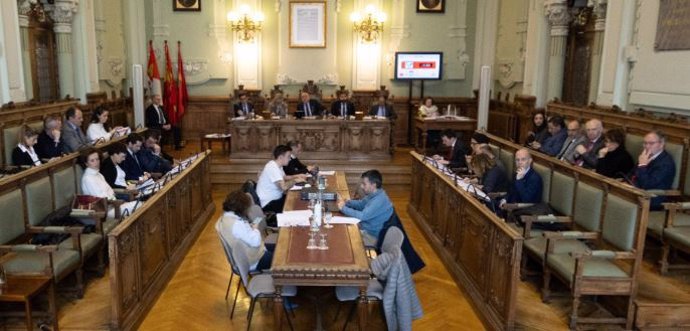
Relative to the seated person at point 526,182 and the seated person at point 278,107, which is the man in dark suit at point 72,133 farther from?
the seated person at point 526,182

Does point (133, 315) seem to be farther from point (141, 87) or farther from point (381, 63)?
point (381, 63)

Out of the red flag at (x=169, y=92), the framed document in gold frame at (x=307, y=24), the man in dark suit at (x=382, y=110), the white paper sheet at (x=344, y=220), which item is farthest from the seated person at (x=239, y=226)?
the framed document in gold frame at (x=307, y=24)

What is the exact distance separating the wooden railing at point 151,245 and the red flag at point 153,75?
5698 millimetres

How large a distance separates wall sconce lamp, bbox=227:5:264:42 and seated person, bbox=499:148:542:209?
8.21m

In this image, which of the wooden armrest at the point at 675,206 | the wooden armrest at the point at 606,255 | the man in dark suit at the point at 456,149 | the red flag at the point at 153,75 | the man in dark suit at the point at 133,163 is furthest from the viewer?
the red flag at the point at 153,75

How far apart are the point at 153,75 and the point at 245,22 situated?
92.1 inches

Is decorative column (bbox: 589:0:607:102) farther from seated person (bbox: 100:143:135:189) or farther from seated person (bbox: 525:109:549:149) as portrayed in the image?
seated person (bbox: 100:143:135:189)

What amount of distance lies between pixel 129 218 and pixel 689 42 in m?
6.42

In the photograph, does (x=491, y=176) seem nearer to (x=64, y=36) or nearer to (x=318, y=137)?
(x=318, y=137)

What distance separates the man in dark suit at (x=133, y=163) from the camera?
21.5 ft

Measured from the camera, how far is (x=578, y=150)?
6.60 meters

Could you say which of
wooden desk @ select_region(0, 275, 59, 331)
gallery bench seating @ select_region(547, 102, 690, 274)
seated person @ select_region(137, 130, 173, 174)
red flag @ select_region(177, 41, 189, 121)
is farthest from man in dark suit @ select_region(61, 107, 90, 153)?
gallery bench seating @ select_region(547, 102, 690, 274)

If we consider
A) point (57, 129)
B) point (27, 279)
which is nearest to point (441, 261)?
point (27, 279)

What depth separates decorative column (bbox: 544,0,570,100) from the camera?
953 centimetres
